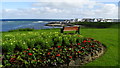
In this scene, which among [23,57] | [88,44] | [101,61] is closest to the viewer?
[23,57]

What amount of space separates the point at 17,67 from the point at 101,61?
11.7ft

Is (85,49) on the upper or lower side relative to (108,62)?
upper

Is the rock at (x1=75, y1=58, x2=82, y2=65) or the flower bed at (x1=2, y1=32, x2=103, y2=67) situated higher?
the flower bed at (x1=2, y1=32, x2=103, y2=67)

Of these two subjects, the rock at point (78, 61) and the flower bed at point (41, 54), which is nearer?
the flower bed at point (41, 54)

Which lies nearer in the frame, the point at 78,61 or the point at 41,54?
the point at 78,61

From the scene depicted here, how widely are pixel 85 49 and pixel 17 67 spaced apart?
3.27 meters

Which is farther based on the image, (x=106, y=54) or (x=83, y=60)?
(x=106, y=54)

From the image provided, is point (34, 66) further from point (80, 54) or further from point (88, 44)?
point (88, 44)

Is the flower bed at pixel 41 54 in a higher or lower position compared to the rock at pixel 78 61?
higher

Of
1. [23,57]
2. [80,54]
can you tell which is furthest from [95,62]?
[23,57]

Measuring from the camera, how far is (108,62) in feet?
18.8

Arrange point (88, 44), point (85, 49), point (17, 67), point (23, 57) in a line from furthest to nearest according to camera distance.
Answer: point (88, 44), point (85, 49), point (23, 57), point (17, 67)

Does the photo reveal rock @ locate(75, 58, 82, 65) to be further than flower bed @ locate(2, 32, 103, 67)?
Yes

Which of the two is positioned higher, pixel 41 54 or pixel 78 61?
pixel 41 54
